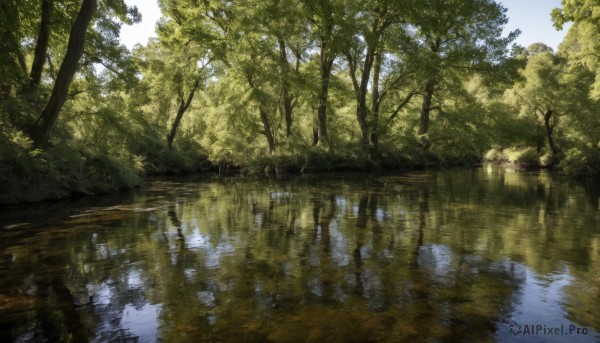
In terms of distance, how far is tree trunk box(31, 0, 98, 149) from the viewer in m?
13.5

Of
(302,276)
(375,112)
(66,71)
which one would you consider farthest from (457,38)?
(302,276)

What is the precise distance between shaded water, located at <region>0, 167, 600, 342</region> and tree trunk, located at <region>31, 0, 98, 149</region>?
3507 mm

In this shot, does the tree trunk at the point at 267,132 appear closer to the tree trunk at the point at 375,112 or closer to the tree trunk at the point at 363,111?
the tree trunk at the point at 363,111

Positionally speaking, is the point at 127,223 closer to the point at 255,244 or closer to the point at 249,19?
the point at 255,244

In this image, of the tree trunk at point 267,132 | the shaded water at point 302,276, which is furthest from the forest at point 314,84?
the shaded water at point 302,276

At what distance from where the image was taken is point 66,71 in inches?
538

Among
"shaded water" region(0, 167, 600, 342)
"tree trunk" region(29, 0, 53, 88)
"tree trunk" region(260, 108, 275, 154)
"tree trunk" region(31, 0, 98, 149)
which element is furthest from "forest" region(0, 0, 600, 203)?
"shaded water" region(0, 167, 600, 342)

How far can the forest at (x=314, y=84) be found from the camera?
20198 millimetres

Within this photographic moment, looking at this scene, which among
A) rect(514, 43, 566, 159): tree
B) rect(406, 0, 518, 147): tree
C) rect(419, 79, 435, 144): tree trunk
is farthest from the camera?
rect(514, 43, 566, 159): tree

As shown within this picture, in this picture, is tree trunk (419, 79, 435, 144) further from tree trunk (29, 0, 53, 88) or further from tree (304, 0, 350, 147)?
tree trunk (29, 0, 53, 88)

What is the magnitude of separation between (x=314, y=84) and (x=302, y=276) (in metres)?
24.1

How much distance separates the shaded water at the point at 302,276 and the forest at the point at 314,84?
10462 mm

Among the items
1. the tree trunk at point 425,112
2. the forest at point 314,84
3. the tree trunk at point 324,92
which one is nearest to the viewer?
the forest at point 314,84

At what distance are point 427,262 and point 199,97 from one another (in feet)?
124
